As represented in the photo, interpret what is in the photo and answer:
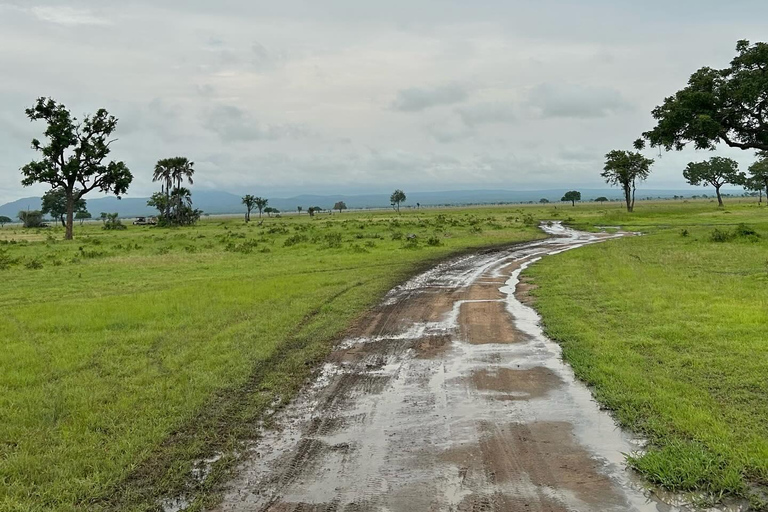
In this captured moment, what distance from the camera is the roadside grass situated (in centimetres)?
470

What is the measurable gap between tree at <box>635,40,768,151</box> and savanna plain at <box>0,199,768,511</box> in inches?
524

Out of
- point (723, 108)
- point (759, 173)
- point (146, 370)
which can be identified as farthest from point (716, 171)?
point (146, 370)

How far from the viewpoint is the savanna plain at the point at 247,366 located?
4.78 m

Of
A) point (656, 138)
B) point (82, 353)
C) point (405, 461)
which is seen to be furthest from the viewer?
point (656, 138)

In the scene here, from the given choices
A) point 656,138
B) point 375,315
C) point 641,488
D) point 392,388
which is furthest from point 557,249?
point 641,488

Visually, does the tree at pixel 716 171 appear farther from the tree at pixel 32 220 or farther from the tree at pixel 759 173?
the tree at pixel 32 220

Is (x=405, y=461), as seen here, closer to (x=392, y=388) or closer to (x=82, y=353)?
(x=392, y=388)

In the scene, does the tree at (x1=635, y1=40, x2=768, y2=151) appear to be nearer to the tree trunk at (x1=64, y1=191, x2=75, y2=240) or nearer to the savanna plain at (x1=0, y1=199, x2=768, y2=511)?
the savanna plain at (x1=0, y1=199, x2=768, y2=511)

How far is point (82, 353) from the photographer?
9078 mm

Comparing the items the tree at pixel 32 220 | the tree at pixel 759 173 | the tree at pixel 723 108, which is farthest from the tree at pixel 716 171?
the tree at pixel 32 220

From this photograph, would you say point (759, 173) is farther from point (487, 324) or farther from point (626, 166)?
point (487, 324)

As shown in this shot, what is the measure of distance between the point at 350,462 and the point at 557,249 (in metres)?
25.3

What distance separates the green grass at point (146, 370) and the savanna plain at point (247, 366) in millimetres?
29

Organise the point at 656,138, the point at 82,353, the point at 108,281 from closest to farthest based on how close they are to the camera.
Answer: the point at 82,353 < the point at 108,281 < the point at 656,138
